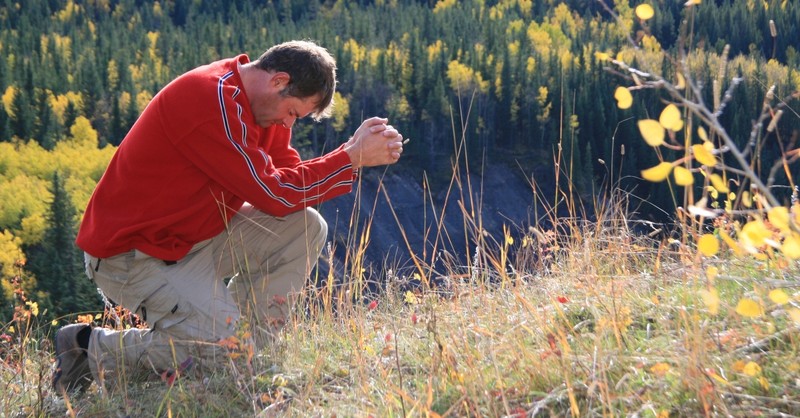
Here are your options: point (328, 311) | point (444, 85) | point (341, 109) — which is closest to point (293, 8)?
point (444, 85)

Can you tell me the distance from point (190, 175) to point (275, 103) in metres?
0.44

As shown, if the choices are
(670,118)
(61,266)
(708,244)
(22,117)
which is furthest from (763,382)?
(22,117)

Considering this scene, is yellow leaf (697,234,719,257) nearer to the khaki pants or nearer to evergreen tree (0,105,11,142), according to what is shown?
the khaki pants

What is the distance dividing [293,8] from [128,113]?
176 ft

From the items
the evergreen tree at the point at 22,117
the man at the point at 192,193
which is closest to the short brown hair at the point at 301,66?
the man at the point at 192,193

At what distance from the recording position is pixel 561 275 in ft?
13.1

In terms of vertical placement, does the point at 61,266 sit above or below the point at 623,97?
below

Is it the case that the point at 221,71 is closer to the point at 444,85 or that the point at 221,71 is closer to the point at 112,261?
the point at 112,261

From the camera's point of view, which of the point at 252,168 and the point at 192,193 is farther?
the point at 192,193

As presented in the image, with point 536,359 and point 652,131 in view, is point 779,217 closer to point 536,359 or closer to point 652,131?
point 652,131

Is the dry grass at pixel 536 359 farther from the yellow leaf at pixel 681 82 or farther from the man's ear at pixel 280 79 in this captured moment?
the man's ear at pixel 280 79

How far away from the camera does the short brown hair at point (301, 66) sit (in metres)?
3.72

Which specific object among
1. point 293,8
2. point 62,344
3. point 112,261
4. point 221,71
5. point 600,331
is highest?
point 221,71

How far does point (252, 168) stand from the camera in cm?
364
